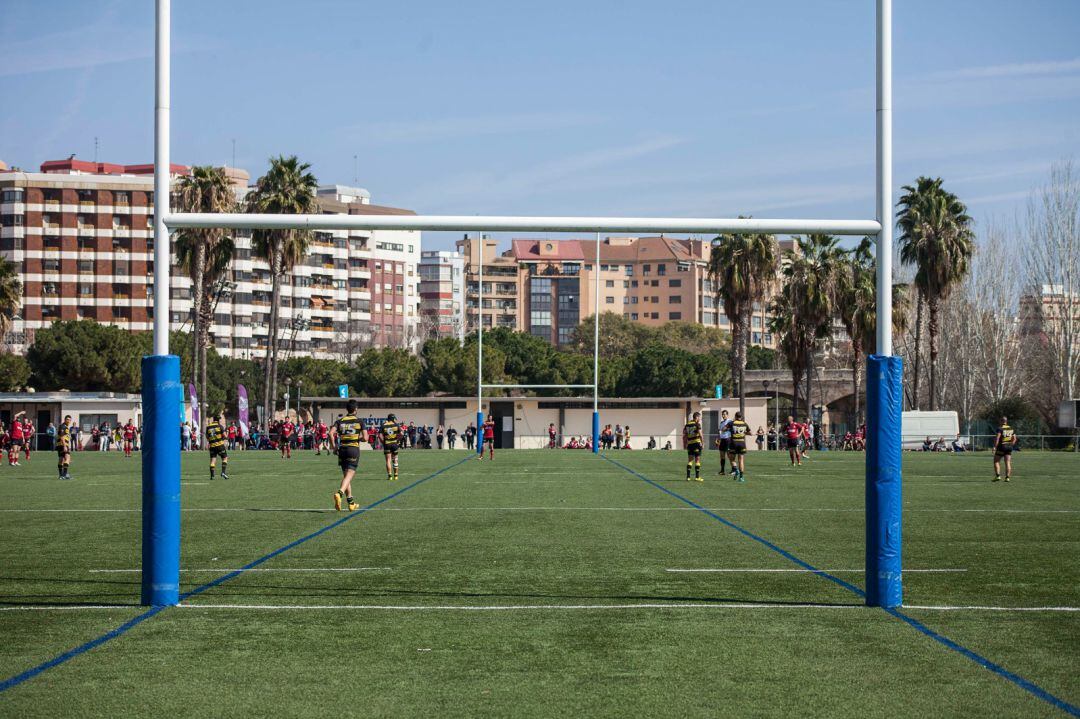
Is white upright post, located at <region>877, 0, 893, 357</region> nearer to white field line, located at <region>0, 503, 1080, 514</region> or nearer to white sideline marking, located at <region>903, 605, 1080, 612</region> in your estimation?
white sideline marking, located at <region>903, 605, 1080, 612</region>

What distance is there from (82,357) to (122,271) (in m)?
33.3

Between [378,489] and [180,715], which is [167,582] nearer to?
[180,715]

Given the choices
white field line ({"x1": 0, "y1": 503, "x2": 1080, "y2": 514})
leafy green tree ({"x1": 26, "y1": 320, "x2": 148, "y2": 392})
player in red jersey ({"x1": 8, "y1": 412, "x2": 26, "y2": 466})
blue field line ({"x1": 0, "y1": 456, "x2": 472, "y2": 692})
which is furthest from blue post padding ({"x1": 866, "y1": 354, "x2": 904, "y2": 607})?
leafy green tree ({"x1": 26, "y1": 320, "x2": 148, "y2": 392})

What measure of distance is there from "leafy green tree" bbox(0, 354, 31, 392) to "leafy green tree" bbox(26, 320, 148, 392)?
2.59 feet

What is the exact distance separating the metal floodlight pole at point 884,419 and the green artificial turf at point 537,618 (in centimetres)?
33

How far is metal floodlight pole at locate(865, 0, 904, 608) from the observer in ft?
31.6

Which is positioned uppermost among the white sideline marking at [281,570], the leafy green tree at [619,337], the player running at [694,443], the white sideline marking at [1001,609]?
the leafy green tree at [619,337]

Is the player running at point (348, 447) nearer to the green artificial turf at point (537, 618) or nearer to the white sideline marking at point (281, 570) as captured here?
the green artificial turf at point (537, 618)

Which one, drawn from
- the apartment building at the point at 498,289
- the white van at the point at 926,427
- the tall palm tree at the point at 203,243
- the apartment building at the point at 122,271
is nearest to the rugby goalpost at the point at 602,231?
the tall palm tree at the point at 203,243

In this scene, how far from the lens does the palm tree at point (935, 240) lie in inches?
2343

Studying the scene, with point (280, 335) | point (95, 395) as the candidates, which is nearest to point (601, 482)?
point (95, 395)

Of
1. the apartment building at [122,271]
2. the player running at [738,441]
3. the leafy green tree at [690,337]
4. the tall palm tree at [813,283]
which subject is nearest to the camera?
the player running at [738,441]

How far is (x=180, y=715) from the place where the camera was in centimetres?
634

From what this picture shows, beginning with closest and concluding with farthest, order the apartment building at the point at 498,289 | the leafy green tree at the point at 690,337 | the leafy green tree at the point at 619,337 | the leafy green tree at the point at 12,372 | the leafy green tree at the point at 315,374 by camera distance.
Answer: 1. the leafy green tree at the point at 12,372
2. the leafy green tree at the point at 315,374
3. the leafy green tree at the point at 619,337
4. the leafy green tree at the point at 690,337
5. the apartment building at the point at 498,289
